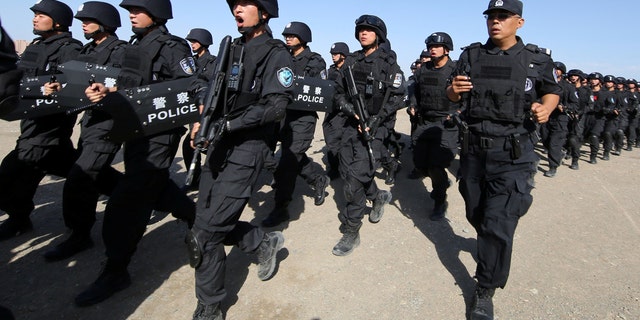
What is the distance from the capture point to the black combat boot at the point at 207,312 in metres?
2.61

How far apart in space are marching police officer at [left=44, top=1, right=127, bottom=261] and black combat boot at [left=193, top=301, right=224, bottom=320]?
1.50 meters

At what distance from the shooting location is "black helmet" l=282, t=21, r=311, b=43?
6199 mm

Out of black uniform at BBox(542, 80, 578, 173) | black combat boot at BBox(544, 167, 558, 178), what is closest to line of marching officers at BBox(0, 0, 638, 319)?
black combat boot at BBox(544, 167, 558, 178)

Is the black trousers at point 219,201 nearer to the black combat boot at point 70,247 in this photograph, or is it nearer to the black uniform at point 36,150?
the black combat boot at point 70,247

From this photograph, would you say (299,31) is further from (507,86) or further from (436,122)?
(507,86)

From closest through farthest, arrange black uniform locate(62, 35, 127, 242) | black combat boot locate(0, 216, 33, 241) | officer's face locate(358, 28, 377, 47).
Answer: black uniform locate(62, 35, 127, 242), black combat boot locate(0, 216, 33, 241), officer's face locate(358, 28, 377, 47)

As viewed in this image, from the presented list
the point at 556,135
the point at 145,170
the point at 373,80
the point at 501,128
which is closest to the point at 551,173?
the point at 556,135

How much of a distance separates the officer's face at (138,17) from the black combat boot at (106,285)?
1.88 metres

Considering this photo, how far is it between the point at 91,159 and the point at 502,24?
3395 millimetres

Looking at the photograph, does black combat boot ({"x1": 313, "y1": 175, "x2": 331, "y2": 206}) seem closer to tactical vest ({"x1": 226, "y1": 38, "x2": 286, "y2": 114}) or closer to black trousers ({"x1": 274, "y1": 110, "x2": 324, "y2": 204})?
black trousers ({"x1": 274, "y1": 110, "x2": 324, "y2": 204})

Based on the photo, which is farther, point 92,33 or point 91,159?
point 92,33

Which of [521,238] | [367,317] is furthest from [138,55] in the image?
[521,238]

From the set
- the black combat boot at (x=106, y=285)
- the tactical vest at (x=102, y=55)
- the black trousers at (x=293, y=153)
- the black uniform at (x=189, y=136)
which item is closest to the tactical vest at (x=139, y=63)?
the black uniform at (x=189, y=136)

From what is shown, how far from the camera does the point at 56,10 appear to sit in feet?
13.1
